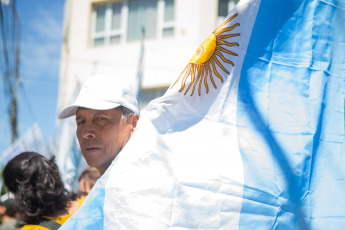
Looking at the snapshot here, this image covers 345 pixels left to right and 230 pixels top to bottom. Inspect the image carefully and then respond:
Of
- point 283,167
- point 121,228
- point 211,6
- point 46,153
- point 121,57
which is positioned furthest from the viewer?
point 121,57

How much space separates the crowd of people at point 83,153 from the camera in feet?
6.67

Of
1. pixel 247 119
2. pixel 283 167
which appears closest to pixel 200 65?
pixel 247 119

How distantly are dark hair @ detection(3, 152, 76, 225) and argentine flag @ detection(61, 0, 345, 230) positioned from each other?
28.4 inches

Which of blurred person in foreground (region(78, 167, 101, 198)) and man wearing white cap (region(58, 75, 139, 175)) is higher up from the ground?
man wearing white cap (region(58, 75, 139, 175))

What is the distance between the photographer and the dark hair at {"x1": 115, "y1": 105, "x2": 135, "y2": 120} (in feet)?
6.88

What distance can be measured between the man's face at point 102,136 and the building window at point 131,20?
10776 mm

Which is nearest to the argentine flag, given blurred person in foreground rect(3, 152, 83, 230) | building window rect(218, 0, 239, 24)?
blurred person in foreground rect(3, 152, 83, 230)

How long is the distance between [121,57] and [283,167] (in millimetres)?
11937

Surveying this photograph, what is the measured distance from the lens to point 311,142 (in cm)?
173

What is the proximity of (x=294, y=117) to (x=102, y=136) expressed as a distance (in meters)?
0.92

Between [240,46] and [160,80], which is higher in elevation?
[240,46]

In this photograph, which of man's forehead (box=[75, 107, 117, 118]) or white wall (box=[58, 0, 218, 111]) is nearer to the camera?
man's forehead (box=[75, 107, 117, 118])

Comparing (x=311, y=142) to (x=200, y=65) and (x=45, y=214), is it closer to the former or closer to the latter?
(x=200, y=65)

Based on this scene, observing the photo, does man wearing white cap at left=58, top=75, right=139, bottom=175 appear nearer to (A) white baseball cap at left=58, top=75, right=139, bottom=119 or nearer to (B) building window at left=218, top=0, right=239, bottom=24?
(A) white baseball cap at left=58, top=75, right=139, bottom=119
